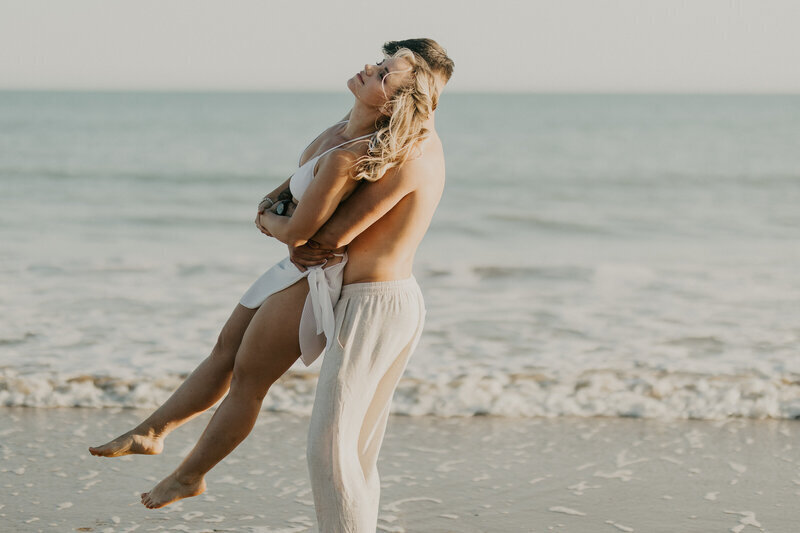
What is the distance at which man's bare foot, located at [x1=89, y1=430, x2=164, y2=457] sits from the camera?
3137 millimetres

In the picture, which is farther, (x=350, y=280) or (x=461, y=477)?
(x=461, y=477)

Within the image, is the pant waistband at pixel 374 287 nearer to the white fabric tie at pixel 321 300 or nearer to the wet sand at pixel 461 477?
the white fabric tie at pixel 321 300

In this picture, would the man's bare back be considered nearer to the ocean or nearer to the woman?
the woman

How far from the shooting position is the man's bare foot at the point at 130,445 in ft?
10.3

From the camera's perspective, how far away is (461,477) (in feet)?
14.8

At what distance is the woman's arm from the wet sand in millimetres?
1650

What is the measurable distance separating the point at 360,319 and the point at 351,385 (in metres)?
0.21

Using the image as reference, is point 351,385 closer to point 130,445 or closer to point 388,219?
point 388,219

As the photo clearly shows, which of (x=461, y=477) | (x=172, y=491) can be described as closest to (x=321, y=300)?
(x=172, y=491)

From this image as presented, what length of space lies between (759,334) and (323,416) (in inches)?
224

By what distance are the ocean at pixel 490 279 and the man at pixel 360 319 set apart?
2.68m

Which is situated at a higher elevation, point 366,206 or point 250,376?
point 366,206

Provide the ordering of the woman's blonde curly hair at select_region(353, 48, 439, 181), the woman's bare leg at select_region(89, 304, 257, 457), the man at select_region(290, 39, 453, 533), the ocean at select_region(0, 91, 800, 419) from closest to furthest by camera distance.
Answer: the woman's blonde curly hair at select_region(353, 48, 439, 181) → the man at select_region(290, 39, 453, 533) → the woman's bare leg at select_region(89, 304, 257, 457) → the ocean at select_region(0, 91, 800, 419)

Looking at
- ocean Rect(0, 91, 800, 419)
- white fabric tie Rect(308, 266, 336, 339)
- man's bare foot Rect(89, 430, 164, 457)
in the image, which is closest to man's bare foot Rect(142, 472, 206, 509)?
man's bare foot Rect(89, 430, 164, 457)
